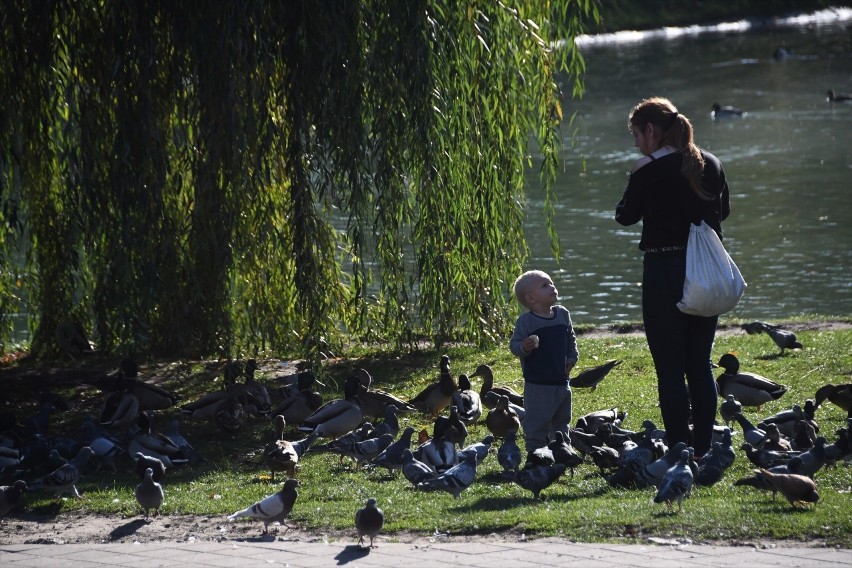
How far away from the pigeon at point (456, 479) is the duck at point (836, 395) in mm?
3715

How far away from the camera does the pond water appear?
64.1 feet

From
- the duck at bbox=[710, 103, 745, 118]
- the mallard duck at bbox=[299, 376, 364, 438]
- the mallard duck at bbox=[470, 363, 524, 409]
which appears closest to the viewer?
the mallard duck at bbox=[299, 376, 364, 438]

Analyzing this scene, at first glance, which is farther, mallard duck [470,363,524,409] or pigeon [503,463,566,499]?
mallard duck [470,363,524,409]

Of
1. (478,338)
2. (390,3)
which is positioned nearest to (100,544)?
(390,3)

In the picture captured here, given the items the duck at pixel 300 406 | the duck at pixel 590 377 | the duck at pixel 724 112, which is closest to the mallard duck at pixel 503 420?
the duck at pixel 300 406

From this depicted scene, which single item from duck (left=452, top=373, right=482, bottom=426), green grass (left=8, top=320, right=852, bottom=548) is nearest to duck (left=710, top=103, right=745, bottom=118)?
green grass (left=8, top=320, right=852, bottom=548)

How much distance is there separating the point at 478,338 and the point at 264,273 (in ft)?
8.06

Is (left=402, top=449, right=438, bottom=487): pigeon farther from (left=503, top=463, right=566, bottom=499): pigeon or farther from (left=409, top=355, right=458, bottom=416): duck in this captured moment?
(left=409, top=355, right=458, bottom=416): duck

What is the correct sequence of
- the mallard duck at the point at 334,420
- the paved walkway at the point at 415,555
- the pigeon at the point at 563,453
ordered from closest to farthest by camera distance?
the paved walkway at the point at 415,555, the pigeon at the point at 563,453, the mallard duck at the point at 334,420

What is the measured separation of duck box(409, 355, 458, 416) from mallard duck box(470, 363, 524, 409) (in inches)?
13.3

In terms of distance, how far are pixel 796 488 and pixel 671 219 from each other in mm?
1879

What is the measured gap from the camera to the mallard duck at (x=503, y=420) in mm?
9711

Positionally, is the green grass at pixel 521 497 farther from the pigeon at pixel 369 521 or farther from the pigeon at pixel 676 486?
the pigeon at pixel 369 521

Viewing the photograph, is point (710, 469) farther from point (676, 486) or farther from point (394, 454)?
point (394, 454)
